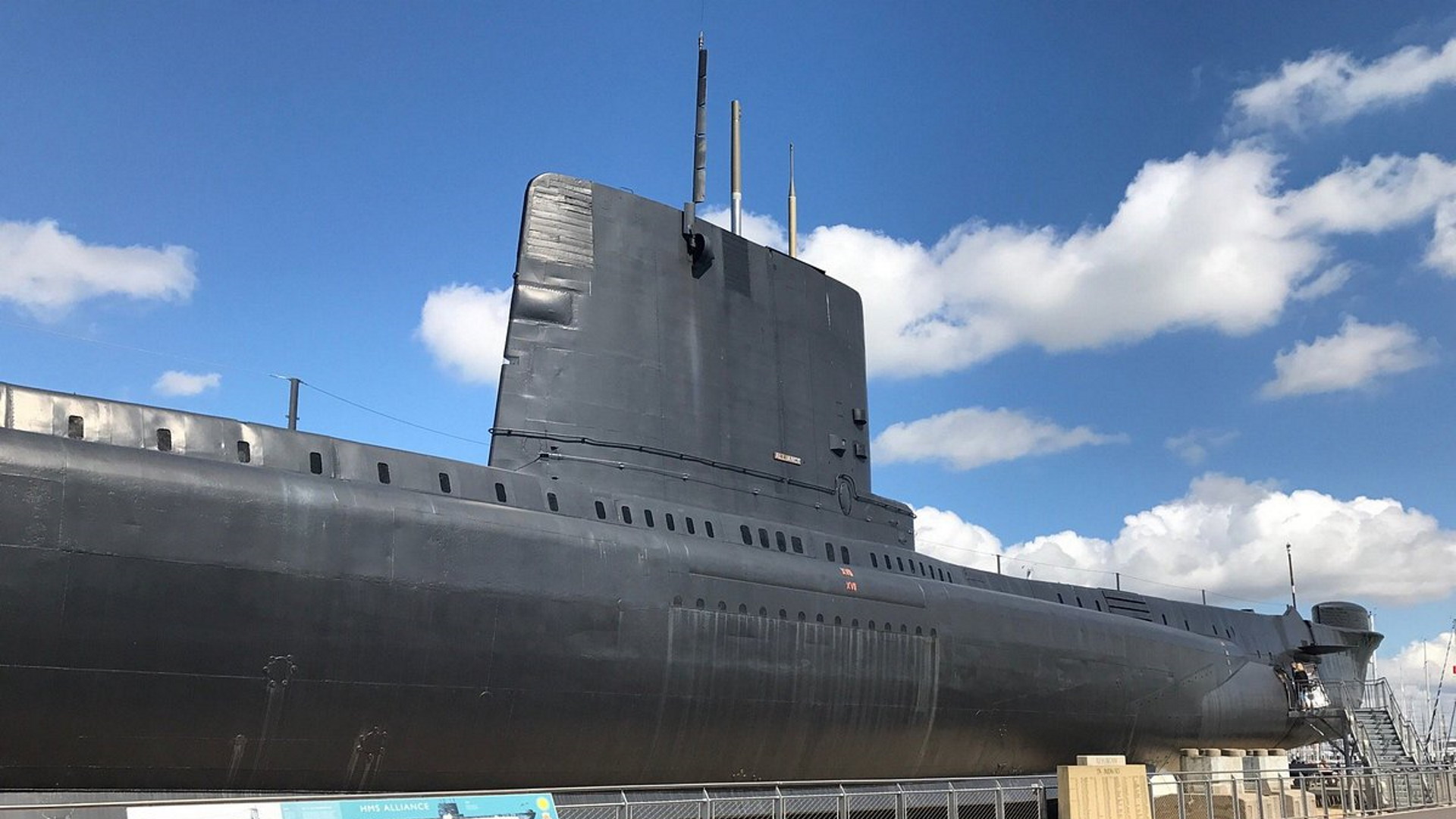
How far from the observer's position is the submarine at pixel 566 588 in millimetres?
10430

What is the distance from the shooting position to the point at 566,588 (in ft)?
44.8

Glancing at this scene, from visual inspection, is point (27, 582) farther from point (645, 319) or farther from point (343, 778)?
point (645, 319)

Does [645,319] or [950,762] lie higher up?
[645,319]

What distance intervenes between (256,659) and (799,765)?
7.79 metres

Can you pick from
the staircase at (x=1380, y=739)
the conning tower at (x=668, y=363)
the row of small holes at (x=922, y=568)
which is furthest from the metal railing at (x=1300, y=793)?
the conning tower at (x=668, y=363)

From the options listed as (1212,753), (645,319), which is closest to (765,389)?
(645,319)

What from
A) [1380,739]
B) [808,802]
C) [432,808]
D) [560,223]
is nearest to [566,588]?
[808,802]

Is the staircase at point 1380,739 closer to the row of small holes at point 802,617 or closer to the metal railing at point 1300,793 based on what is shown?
the metal railing at point 1300,793

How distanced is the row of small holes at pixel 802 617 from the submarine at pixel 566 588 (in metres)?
0.04

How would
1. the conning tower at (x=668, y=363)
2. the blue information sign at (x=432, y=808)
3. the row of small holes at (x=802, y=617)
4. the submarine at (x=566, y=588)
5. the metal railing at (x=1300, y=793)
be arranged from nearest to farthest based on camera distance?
the blue information sign at (x=432, y=808)
the submarine at (x=566, y=588)
the row of small holes at (x=802, y=617)
the conning tower at (x=668, y=363)
the metal railing at (x=1300, y=793)

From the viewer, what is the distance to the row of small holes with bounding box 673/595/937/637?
15.2 meters

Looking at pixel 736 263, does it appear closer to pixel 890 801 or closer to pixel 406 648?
pixel 890 801

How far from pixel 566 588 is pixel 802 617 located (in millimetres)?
4117

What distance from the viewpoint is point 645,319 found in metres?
16.7
